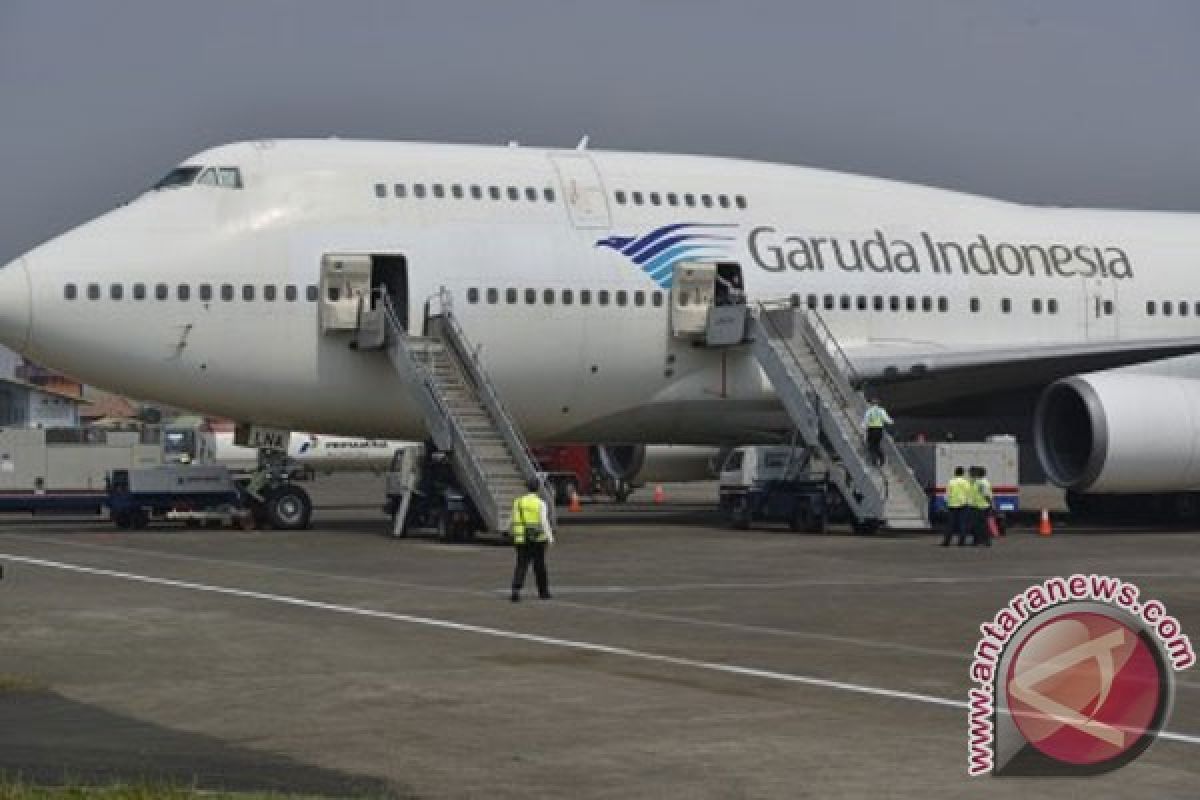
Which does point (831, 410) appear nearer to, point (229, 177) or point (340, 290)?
point (340, 290)

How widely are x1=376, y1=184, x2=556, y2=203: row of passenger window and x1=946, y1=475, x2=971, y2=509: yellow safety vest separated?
807 cm

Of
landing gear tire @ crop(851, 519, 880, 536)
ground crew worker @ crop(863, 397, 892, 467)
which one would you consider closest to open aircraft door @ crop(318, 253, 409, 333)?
ground crew worker @ crop(863, 397, 892, 467)

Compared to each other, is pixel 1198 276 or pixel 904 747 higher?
pixel 1198 276

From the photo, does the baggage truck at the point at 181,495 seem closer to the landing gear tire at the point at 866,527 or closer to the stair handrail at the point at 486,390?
the stair handrail at the point at 486,390

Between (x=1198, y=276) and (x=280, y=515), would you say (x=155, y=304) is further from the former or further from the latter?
(x=1198, y=276)

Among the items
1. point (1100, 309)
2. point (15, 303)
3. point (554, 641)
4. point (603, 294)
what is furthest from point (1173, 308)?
point (554, 641)

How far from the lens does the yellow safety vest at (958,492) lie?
29688 millimetres

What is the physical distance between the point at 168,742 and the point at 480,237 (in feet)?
67.1

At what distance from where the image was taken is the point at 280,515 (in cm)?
3375

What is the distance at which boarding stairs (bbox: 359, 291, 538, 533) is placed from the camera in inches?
1188

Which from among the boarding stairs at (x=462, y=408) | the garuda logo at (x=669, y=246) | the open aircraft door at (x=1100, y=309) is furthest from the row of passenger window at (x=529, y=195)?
the open aircraft door at (x=1100, y=309)

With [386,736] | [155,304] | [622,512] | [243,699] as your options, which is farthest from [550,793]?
[622,512]

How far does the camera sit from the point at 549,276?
3275 cm

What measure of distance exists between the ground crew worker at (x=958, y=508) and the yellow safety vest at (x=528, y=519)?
9913mm
